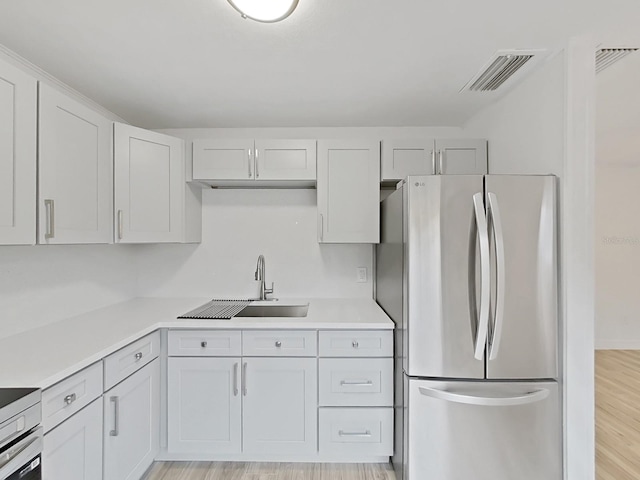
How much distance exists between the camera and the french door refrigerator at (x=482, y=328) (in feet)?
5.47

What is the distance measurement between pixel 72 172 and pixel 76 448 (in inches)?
48.7

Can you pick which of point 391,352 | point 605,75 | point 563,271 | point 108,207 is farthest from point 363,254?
point 605,75

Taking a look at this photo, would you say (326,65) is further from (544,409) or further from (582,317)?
(544,409)

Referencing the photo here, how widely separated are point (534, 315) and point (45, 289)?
260cm

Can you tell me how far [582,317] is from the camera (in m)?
1.63

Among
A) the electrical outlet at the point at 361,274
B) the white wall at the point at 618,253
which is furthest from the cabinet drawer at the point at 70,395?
the white wall at the point at 618,253

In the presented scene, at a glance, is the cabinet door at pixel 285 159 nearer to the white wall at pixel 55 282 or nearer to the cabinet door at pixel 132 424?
the white wall at pixel 55 282

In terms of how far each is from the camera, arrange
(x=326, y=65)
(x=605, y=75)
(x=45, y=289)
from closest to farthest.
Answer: (x=326, y=65) → (x=45, y=289) → (x=605, y=75)

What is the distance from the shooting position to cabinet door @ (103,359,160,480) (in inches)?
63.9

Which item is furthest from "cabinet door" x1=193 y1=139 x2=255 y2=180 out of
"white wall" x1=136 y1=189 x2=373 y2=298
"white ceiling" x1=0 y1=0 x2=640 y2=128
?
"white wall" x1=136 y1=189 x2=373 y2=298

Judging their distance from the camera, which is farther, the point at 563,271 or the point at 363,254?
the point at 363,254

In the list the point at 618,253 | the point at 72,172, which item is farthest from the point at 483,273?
the point at 618,253

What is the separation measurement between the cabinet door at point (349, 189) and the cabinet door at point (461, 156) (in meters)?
0.47

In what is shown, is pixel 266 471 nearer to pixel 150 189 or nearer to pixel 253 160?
pixel 150 189
